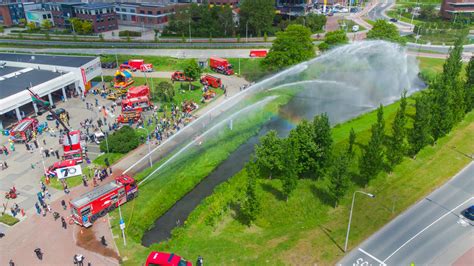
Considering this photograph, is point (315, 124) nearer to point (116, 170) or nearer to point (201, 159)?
point (201, 159)

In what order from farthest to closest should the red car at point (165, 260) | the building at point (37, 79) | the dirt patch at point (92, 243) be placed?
the building at point (37, 79), the dirt patch at point (92, 243), the red car at point (165, 260)

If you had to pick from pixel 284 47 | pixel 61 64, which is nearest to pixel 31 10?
pixel 61 64

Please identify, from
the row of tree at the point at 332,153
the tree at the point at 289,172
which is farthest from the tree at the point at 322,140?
the tree at the point at 289,172

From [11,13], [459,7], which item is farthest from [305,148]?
[11,13]

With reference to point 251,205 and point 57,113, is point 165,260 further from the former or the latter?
point 57,113

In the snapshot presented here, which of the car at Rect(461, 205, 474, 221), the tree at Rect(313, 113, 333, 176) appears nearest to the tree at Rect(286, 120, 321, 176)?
the tree at Rect(313, 113, 333, 176)

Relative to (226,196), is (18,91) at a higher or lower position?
higher

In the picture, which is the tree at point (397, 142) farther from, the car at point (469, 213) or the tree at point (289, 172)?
the tree at point (289, 172)
